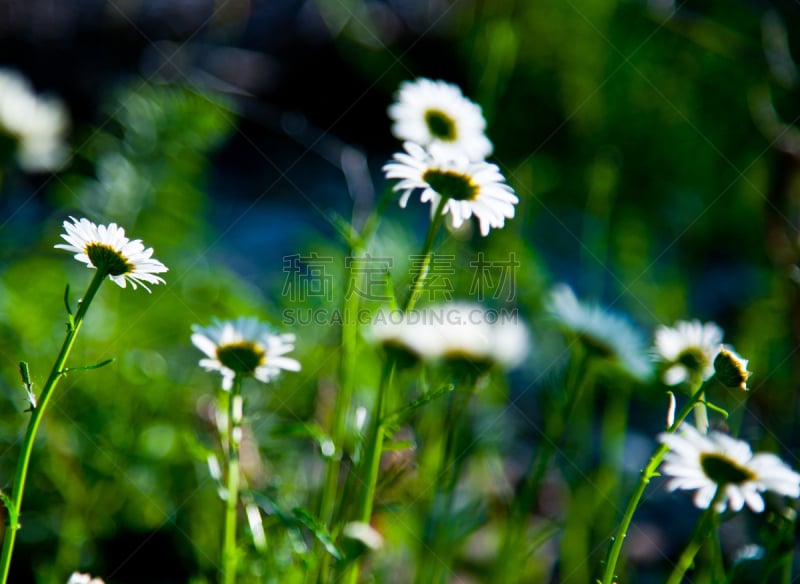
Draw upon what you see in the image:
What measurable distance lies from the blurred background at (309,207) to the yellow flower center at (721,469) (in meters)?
0.16

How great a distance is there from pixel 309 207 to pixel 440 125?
1.05 m

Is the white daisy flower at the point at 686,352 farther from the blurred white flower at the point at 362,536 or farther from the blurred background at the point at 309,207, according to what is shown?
the blurred white flower at the point at 362,536

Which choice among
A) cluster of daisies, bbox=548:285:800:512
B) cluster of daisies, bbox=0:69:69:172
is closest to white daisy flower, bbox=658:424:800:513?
cluster of daisies, bbox=548:285:800:512

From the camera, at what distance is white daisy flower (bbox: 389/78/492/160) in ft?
2.43

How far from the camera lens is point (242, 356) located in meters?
0.50

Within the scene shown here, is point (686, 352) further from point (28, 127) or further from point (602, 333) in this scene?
point (28, 127)

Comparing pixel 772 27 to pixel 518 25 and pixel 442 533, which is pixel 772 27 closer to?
pixel 518 25

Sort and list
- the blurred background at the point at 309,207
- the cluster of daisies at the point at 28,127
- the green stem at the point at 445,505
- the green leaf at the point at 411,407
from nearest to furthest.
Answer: the green leaf at the point at 411,407
the green stem at the point at 445,505
the blurred background at the point at 309,207
the cluster of daisies at the point at 28,127

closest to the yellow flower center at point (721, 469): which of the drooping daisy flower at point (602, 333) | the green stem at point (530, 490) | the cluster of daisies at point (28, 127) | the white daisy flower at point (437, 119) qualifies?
the green stem at point (530, 490)

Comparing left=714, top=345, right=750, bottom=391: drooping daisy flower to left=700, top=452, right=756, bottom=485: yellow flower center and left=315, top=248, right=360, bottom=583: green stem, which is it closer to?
left=700, top=452, right=756, bottom=485: yellow flower center

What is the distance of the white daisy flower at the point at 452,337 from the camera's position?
54 centimetres

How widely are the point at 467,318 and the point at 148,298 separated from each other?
1.50 feet

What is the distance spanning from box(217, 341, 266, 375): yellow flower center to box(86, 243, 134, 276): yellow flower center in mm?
106

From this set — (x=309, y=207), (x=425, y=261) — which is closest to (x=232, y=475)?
(x=425, y=261)
